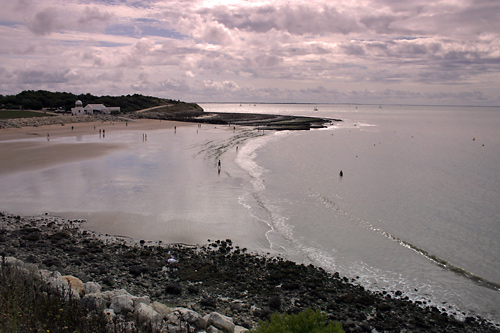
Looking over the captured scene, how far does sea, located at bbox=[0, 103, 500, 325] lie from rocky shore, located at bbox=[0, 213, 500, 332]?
109 cm

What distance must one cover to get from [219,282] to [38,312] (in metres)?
7.13

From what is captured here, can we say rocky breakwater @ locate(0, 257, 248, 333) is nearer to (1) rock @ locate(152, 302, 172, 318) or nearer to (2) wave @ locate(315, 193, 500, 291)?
(1) rock @ locate(152, 302, 172, 318)

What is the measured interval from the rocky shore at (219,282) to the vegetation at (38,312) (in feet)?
7.10

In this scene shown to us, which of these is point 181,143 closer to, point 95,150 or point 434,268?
point 95,150

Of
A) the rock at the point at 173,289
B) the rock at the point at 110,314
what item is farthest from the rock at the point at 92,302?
the rock at the point at 173,289

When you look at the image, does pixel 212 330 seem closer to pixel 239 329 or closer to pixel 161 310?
pixel 239 329

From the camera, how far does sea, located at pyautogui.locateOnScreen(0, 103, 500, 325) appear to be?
17.0m

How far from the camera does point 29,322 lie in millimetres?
7891

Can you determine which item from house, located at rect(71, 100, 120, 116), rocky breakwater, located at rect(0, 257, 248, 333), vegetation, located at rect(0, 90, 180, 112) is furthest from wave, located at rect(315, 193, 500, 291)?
vegetation, located at rect(0, 90, 180, 112)

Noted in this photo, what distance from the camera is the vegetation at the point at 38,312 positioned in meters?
7.79

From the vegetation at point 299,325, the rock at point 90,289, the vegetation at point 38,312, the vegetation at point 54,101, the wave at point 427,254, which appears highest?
the vegetation at point 54,101

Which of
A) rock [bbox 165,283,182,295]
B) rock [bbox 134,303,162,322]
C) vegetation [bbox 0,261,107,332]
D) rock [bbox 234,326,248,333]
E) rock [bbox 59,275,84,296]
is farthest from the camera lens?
rock [bbox 165,283,182,295]

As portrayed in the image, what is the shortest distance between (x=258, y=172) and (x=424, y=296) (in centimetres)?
2369

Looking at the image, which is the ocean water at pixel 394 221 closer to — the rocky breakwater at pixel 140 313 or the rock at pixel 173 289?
the rock at pixel 173 289
